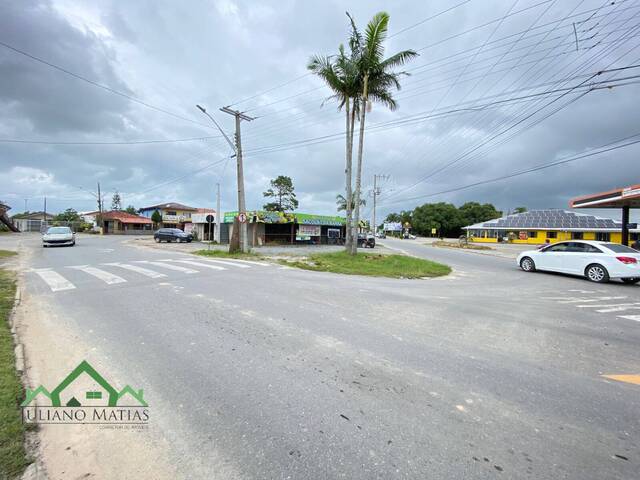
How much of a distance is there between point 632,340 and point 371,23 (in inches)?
625

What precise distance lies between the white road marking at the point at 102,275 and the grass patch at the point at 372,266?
7.05 metres

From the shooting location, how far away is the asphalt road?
2191mm

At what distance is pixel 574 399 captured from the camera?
10.0ft

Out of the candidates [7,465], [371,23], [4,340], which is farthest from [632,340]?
[371,23]

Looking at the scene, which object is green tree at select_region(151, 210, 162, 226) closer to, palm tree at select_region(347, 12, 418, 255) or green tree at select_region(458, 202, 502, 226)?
palm tree at select_region(347, 12, 418, 255)

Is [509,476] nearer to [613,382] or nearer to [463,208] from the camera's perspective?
[613,382]

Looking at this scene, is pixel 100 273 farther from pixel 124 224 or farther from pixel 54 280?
pixel 124 224

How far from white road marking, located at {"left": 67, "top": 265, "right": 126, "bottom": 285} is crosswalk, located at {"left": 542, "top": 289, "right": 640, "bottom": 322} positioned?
11739mm

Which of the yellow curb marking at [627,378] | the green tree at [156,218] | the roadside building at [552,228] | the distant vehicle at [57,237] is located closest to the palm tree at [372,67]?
the yellow curb marking at [627,378]

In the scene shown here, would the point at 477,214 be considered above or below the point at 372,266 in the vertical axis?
above

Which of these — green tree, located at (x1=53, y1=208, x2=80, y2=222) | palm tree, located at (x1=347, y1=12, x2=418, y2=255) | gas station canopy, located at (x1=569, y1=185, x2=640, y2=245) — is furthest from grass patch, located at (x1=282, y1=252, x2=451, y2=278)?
green tree, located at (x1=53, y1=208, x2=80, y2=222)

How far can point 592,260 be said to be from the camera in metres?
11.8

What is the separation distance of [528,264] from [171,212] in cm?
7124

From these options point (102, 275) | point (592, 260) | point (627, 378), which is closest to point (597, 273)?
point (592, 260)
